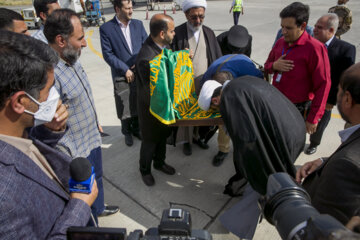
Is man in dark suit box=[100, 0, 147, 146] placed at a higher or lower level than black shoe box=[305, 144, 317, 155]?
higher

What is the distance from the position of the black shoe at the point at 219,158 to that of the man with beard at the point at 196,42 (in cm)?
37

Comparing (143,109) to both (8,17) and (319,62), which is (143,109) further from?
(319,62)

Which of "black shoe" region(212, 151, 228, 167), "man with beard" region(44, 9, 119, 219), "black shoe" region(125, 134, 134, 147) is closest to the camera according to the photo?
"man with beard" region(44, 9, 119, 219)

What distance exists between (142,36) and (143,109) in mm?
1610

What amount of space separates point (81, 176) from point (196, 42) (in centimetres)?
238

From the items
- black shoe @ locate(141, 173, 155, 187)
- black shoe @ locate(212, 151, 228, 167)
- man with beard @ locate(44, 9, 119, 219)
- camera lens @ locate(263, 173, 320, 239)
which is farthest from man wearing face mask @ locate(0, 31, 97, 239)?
black shoe @ locate(212, 151, 228, 167)

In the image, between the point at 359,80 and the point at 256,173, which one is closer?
the point at 359,80

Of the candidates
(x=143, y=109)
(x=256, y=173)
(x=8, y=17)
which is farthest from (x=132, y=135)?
(x=256, y=173)

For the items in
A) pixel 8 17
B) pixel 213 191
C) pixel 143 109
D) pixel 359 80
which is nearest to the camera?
pixel 359 80

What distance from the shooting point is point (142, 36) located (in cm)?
372

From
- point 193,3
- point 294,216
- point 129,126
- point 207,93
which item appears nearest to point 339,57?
point 193,3

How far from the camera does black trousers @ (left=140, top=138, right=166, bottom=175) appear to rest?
2770 mm

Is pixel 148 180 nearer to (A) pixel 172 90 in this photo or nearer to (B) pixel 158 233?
(A) pixel 172 90

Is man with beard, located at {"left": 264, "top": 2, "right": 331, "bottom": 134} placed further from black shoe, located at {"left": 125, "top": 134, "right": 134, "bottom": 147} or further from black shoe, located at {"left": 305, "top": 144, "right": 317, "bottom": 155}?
black shoe, located at {"left": 125, "top": 134, "right": 134, "bottom": 147}
